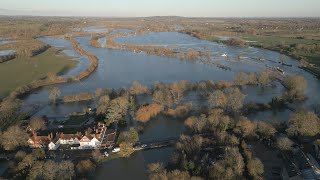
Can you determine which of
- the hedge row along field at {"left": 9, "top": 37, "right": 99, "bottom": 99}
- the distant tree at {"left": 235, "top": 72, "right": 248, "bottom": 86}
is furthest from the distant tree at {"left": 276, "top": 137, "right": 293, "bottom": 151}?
the hedge row along field at {"left": 9, "top": 37, "right": 99, "bottom": 99}

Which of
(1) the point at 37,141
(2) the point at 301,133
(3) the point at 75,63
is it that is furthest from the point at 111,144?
(3) the point at 75,63

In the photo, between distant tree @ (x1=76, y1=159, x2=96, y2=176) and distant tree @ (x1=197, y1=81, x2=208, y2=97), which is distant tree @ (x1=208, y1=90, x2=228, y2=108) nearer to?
distant tree @ (x1=197, y1=81, x2=208, y2=97)

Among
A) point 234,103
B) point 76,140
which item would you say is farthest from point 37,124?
point 234,103

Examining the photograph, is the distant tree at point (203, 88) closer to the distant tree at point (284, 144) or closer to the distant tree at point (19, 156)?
the distant tree at point (284, 144)

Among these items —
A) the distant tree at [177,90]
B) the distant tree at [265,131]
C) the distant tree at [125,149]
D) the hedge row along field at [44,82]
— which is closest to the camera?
the distant tree at [125,149]

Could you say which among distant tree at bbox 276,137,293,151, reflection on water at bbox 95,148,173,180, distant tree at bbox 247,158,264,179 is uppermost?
distant tree at bbox 276,137,293,151

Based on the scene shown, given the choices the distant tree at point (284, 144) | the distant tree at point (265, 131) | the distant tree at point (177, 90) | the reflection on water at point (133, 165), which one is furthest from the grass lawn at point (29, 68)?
the distant tree at point (284, 144)
